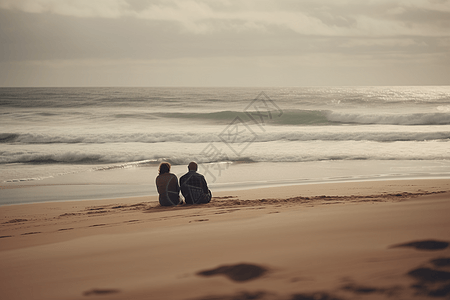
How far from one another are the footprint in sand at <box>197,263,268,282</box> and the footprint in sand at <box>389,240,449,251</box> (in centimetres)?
110

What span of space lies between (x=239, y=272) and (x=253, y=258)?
0.25 m

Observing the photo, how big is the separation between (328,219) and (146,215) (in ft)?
10.3

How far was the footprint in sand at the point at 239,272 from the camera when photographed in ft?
7.92

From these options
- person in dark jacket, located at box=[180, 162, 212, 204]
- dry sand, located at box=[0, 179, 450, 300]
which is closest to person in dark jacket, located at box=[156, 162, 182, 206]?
person in dark jacket, located at box=[180, 162, 212, 204]

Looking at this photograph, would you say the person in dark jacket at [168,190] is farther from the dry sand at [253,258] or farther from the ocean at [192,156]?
the ocean at [192,156]

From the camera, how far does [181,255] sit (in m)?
2.98

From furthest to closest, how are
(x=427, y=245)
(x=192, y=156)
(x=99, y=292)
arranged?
(x=192, y=156) → (x=427, y=245) → (x=99, y=292)

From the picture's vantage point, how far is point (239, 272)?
2486 mm

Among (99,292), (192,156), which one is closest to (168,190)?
(99,292)

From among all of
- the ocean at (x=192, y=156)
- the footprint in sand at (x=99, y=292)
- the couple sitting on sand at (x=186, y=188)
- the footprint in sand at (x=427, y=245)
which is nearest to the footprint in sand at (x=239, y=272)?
the footprint in sand at (x=99, y=292)

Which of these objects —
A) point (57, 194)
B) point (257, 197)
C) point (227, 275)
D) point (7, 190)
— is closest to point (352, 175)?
point (257, 197)

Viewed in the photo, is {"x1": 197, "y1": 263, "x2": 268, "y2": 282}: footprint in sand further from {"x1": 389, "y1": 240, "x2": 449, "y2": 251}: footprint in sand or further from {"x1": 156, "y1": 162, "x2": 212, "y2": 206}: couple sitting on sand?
{"x1": 156, "y1": 162, "x2": 212, "y2": 206}: couple sitting on sand

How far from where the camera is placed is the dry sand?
222 centimetres

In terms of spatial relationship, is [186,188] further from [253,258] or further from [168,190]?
[253,258]
